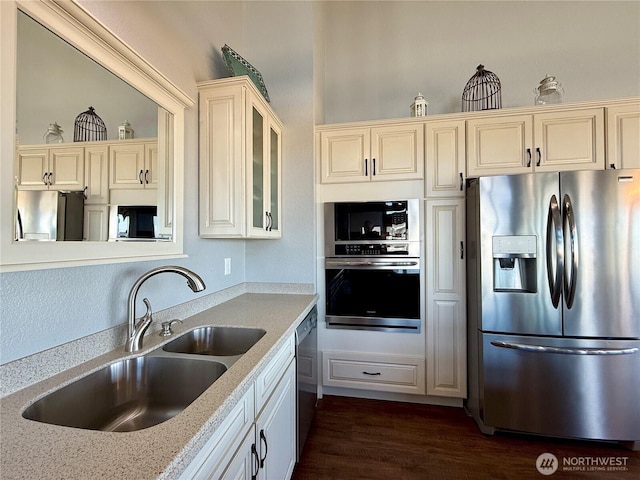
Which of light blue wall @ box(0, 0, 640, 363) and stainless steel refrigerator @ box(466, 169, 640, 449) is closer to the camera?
light blue wall @ box(0, 0, 640, 363)

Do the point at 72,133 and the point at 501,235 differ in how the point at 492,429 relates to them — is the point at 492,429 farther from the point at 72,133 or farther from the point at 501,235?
the point at 72,133

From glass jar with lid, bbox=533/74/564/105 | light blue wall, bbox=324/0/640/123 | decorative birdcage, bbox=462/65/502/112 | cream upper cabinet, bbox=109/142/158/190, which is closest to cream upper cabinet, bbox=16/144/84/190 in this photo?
cream upper cabinet, bbox=109/142/158/190

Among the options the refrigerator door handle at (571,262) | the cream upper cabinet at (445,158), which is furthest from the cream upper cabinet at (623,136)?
the cream upper cabinet at (445,158)

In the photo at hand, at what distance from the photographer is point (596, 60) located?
8.13 ft

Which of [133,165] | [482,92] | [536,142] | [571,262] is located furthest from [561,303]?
[133,165]

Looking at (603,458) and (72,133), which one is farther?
(603,458)

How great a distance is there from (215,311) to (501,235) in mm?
1849

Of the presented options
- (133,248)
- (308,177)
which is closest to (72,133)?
(133,248)

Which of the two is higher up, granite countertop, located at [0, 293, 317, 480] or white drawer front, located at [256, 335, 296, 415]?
granite countertop, located at [0, 293, 317, 480]

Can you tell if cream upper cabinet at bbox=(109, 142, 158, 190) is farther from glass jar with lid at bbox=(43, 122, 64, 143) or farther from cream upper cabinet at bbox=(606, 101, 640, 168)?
cream upper cabinet at bbox=(606, 101, 640, 168)

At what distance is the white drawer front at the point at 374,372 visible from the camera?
7.18 ft

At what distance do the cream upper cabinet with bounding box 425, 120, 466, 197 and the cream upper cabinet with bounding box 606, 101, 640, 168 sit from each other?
90 centimetres

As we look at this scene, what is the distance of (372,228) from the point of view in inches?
87.9

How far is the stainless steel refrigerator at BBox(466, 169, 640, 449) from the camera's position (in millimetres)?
1697
